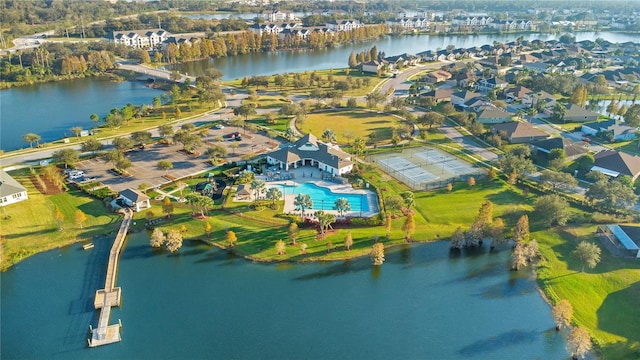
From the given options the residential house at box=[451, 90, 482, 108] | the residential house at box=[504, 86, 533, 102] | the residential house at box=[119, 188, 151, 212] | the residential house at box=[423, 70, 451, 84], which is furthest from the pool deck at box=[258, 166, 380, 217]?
the residential house at box=[423, 70, 451, 84]

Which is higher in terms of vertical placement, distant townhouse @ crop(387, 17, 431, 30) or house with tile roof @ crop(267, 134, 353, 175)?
distant townhouse @ crop(387, 17, 431, 30)

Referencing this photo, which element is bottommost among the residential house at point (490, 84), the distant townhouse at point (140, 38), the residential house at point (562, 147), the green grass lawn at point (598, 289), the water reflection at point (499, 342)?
the water reflection at point (499, 342)

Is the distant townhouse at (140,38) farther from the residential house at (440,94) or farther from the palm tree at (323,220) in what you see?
the palm tree at (323,220)

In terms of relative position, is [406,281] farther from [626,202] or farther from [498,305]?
[626,202]

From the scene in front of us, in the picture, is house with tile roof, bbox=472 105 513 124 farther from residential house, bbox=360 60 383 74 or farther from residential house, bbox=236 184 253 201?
residential house, bbox=236 184 253 201

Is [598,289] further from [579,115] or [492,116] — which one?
[579,115]

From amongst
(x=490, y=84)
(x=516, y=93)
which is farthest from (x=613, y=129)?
(x=490, y=84)

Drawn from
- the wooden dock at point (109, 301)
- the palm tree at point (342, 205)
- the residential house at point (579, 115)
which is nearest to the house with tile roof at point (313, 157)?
the palm tree at point (342, 205)
